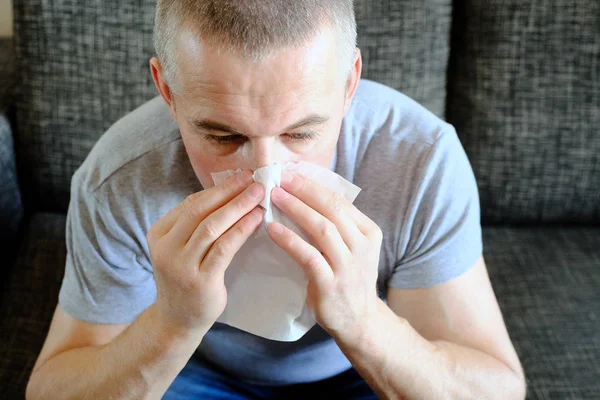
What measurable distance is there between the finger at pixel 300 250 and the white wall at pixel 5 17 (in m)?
1.54

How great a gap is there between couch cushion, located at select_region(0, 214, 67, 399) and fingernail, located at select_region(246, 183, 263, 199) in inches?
28.3

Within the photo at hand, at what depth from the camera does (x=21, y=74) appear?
155 centimetres

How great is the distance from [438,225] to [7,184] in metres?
1.07

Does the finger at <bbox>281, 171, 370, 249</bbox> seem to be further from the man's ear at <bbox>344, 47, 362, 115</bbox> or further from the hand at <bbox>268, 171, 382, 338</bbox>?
the man's ear at <bbox>344, 47, 362, 115</bbox>

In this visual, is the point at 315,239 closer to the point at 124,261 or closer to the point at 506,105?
the point at 124,261

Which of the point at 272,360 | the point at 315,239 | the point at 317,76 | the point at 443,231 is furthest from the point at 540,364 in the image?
the point at 317,76

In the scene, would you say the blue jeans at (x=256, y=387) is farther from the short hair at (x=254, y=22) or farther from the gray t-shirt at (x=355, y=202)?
the short hair at (x=254, y=22)

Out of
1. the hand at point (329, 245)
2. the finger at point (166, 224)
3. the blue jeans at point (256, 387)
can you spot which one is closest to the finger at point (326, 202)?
the hand at point (329, 245)

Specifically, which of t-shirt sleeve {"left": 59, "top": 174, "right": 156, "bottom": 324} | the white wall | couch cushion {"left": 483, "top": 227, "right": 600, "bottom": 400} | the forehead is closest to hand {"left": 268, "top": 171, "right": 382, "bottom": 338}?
the forehead

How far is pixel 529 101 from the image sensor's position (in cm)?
154

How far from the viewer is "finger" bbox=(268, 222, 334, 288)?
0.83 m

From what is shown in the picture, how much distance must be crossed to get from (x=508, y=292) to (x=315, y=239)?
0.79m

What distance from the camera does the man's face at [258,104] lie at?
2.71 feet

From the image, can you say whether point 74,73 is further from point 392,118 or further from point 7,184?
point 392,118
